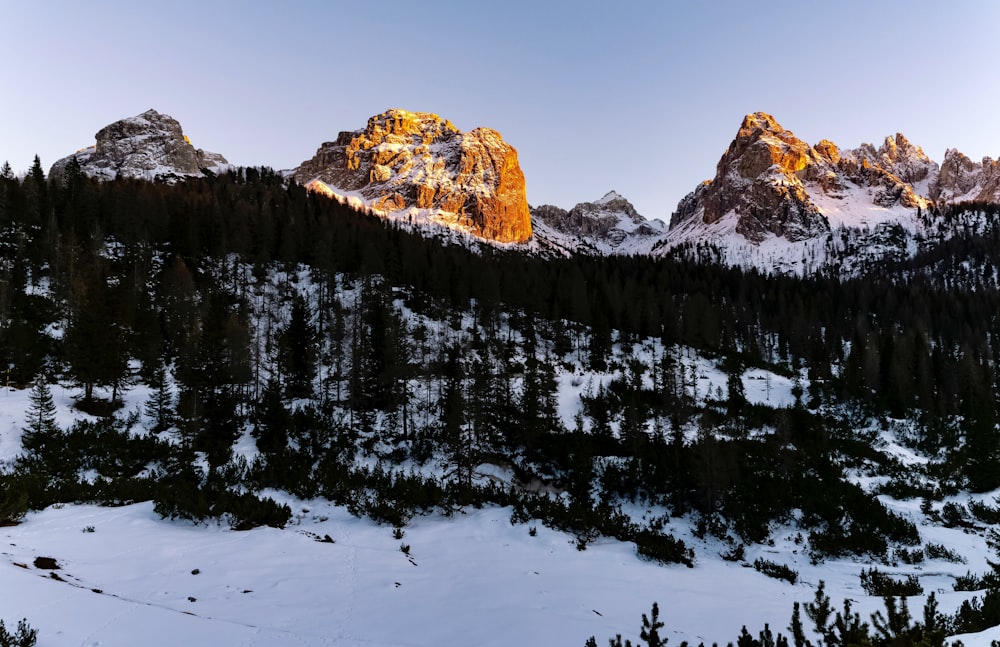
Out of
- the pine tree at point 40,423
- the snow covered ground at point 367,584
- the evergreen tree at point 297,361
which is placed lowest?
the snow covered ground at point 367,584

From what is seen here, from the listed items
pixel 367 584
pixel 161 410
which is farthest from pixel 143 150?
pixel 367 584

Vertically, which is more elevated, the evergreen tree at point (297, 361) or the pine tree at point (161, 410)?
the evergreen tree at point (297, 361)

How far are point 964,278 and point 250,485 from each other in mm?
205883

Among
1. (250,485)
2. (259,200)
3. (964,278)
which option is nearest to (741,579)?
(250,485)

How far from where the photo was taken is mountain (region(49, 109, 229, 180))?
132125 mm

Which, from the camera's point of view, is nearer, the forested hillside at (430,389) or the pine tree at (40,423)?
the pine tree at (40,423)

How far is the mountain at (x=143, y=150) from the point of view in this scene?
13212 cm

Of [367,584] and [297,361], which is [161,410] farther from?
[367,584]

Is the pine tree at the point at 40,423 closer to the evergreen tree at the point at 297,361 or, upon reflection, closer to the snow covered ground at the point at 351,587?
the snow covered ground at the point at 351,587

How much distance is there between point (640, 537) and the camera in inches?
831

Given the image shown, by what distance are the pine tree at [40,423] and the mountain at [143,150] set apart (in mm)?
130789

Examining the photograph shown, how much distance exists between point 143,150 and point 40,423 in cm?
15009

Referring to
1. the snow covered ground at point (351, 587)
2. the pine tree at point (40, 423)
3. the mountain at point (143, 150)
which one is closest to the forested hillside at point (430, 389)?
the pine tree at point (40, 423)

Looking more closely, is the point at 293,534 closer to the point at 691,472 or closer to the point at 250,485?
the point at 250,485
